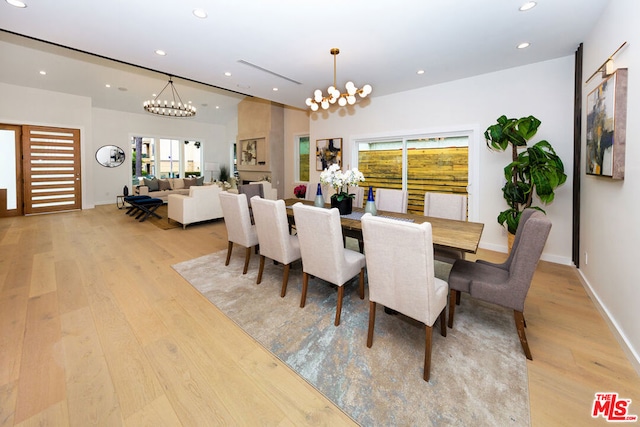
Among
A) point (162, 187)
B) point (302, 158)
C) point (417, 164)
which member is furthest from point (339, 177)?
point (162, 187)

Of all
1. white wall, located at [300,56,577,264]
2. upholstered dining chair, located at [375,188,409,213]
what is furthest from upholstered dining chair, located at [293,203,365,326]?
white wall, located at [300,56,577,264]

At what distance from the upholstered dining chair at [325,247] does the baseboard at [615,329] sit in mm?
1901

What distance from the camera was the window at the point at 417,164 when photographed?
4.45 meters

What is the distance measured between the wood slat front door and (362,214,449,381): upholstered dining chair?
8902 millimetres

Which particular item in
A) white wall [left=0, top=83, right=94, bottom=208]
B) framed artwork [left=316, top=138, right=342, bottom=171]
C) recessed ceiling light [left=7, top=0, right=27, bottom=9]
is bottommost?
framed artwork [left=316, top=138, right=342, bottom=171]

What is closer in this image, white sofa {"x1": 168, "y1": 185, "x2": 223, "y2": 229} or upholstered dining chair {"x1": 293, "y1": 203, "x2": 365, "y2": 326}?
upholstered dining chair {"x1": 293, "y1": 203, "x2": 365, "y2": 326}

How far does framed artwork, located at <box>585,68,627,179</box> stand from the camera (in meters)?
1.98

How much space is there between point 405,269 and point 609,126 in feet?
7.09

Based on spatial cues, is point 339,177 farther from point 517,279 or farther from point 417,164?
point 417,164

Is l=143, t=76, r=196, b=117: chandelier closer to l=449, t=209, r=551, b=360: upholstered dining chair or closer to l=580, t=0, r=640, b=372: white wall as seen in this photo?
l=449, t=209, r=551, b=360: upholstered dining chair

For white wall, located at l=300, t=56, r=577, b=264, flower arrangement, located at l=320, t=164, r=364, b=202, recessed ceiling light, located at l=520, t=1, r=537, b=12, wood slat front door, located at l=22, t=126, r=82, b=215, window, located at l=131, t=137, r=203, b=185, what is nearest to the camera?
recessed ceiling light, located at l=520, t=1, r=537, b=12

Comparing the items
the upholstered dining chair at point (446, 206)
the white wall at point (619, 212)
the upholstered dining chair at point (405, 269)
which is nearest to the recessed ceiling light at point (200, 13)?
the upholstered dining chair at point (405, 269)

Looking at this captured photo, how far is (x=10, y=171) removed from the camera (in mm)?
6281

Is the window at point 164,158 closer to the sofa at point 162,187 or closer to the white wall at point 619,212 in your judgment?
the sofa at point 162,187
